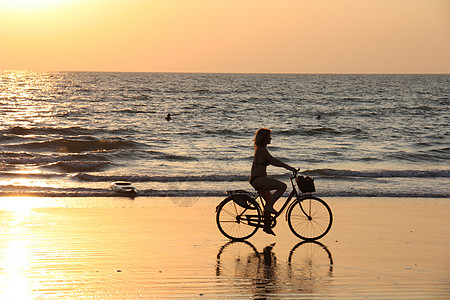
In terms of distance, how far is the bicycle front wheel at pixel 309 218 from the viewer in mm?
10648

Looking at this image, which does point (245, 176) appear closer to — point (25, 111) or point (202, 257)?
point (202, 257)

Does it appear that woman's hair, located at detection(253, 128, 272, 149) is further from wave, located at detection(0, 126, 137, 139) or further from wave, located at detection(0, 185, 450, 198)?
wave, located at detection(0, 126, 137, 139)

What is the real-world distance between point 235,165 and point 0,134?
1821 centimetres

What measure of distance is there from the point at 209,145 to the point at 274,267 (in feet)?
80.2

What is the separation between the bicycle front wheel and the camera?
34.9 feet

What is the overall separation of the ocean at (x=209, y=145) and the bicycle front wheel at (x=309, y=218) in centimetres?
571

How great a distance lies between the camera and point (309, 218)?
10.6 m

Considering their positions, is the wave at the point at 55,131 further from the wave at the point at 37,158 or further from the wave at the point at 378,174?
the wave at the point at 378,174

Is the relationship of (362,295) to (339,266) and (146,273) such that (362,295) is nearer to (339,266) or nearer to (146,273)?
(339,266)

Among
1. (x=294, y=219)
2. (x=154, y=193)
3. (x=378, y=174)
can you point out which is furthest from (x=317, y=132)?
(x=294, y=219)

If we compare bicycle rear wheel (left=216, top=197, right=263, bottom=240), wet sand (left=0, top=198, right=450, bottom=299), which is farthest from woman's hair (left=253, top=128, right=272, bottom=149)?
wet sand (left=0, top=198, right=450, bottom=299)

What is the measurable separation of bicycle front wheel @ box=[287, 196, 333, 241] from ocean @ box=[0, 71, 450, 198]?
18.7 ft

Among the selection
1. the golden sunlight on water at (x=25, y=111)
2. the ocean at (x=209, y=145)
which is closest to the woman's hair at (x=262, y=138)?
the ocean at (x=209, y=145)

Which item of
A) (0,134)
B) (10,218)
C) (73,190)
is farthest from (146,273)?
(0,134)
